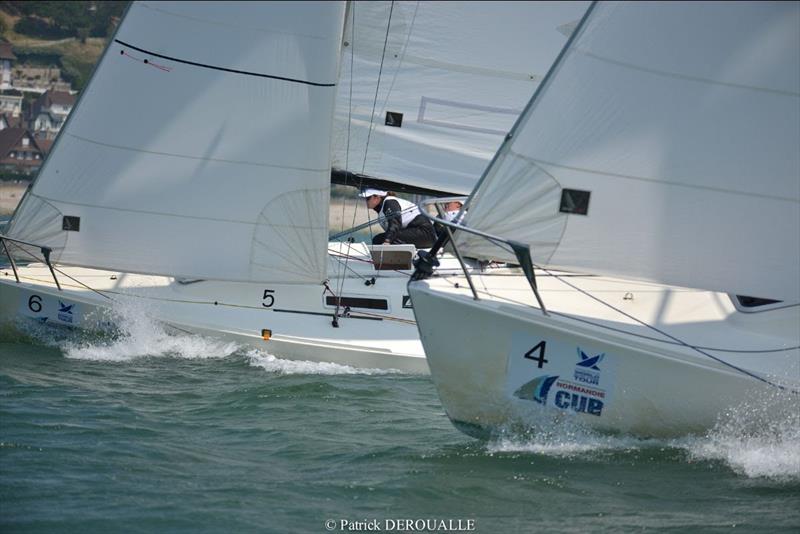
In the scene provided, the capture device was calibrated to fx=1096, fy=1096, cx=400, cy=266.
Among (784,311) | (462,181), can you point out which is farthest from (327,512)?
(462,181)

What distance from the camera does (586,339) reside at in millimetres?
7637

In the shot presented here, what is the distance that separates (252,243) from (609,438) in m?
4.03

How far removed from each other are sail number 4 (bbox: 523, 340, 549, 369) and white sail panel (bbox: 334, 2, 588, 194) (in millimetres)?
3488

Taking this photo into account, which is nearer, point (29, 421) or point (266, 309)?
point (29, 421)

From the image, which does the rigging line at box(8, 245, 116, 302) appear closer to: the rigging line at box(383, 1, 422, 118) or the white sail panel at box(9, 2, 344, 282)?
the white sail panel at box(9, 2, 344, 282)

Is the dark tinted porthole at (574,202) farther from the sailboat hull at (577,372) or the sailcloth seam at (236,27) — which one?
the sailcloth seam at (236,27)

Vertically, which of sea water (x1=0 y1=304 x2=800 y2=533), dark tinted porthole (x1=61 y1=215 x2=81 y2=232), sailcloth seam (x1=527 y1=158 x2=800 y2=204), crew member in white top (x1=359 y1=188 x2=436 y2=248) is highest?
sailcloth seam (x1=527 y1=158 x2=800 y2=204)

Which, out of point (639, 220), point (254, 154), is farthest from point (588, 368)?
point (254, 154)

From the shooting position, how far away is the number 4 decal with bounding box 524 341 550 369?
25.3ft

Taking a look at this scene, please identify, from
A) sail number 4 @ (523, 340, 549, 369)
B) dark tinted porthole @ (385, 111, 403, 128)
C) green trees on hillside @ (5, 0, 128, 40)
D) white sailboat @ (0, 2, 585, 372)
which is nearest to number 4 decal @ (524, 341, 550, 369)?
sail number 4 @ (523, 340, 549, 369)

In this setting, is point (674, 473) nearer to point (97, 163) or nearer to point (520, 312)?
point (520, 312)

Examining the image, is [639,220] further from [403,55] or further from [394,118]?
[394,118]

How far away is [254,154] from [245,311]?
2250 mm

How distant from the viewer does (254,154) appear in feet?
32.6
